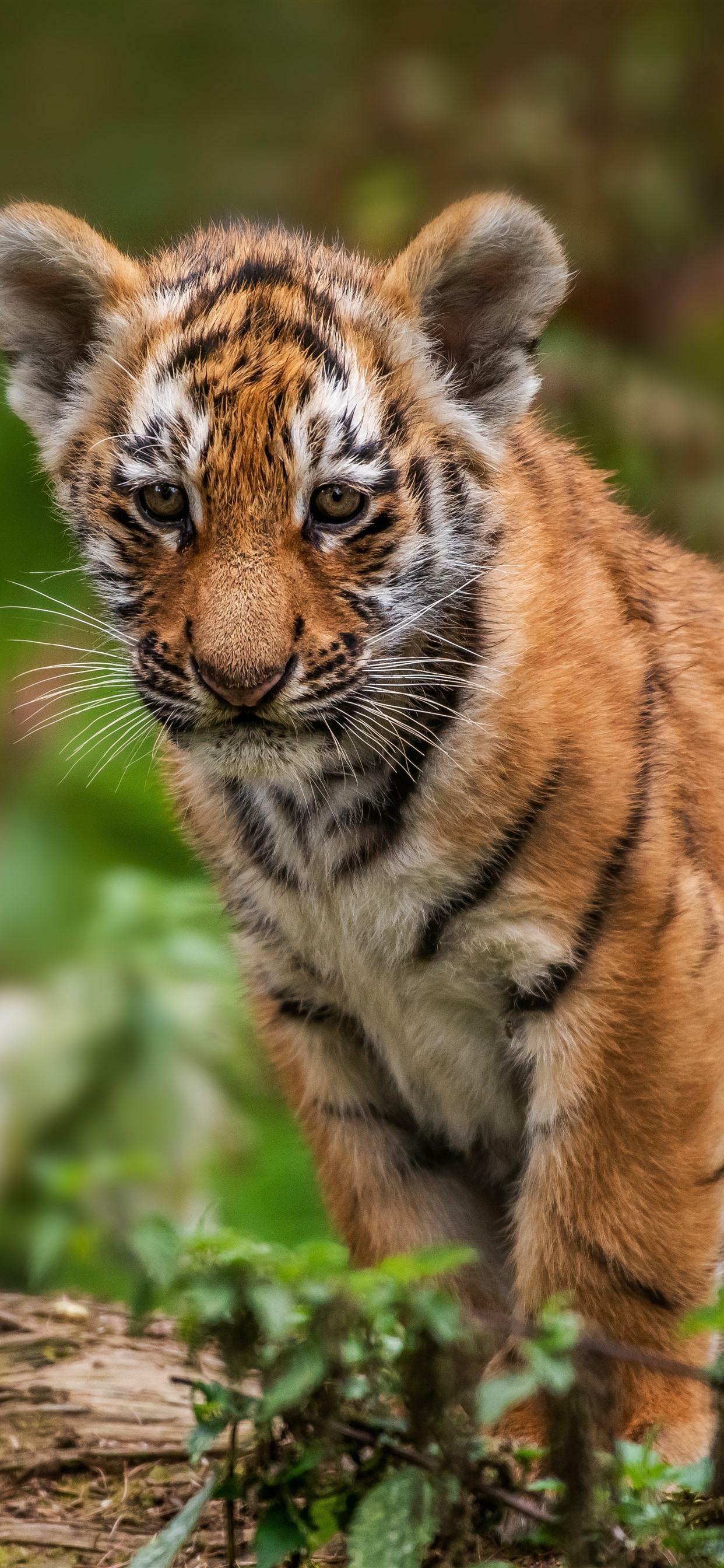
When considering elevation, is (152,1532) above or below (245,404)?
below

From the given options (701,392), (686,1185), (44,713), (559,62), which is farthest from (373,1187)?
(559,62)

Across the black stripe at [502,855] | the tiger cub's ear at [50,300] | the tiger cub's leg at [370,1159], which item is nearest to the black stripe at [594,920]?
the black stripe at [502,855]

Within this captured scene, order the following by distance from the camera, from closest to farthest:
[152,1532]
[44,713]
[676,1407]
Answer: [152,1532] < [676,1407] < [44,713]

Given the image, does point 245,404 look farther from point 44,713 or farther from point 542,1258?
point 44,713

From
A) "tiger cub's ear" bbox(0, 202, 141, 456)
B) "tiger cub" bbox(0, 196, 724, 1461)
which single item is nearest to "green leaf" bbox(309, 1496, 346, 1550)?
"tiger cub" bbox(0, 196, 724, 1461)

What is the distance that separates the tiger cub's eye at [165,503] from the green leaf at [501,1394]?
58.5 inches

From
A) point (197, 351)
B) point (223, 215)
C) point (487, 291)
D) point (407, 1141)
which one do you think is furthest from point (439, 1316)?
point (223, 215)

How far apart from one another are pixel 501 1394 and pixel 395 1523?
0.26 metres

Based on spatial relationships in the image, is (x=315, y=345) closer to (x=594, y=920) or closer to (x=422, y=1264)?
(x=594, y=920)

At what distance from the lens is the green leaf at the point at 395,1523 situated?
2.23 meters

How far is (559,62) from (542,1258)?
5.84m

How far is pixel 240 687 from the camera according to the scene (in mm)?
2818

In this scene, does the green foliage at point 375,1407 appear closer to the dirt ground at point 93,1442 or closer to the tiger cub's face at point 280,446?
the dirt ground at point 93,1442

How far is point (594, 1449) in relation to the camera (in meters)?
2.27
